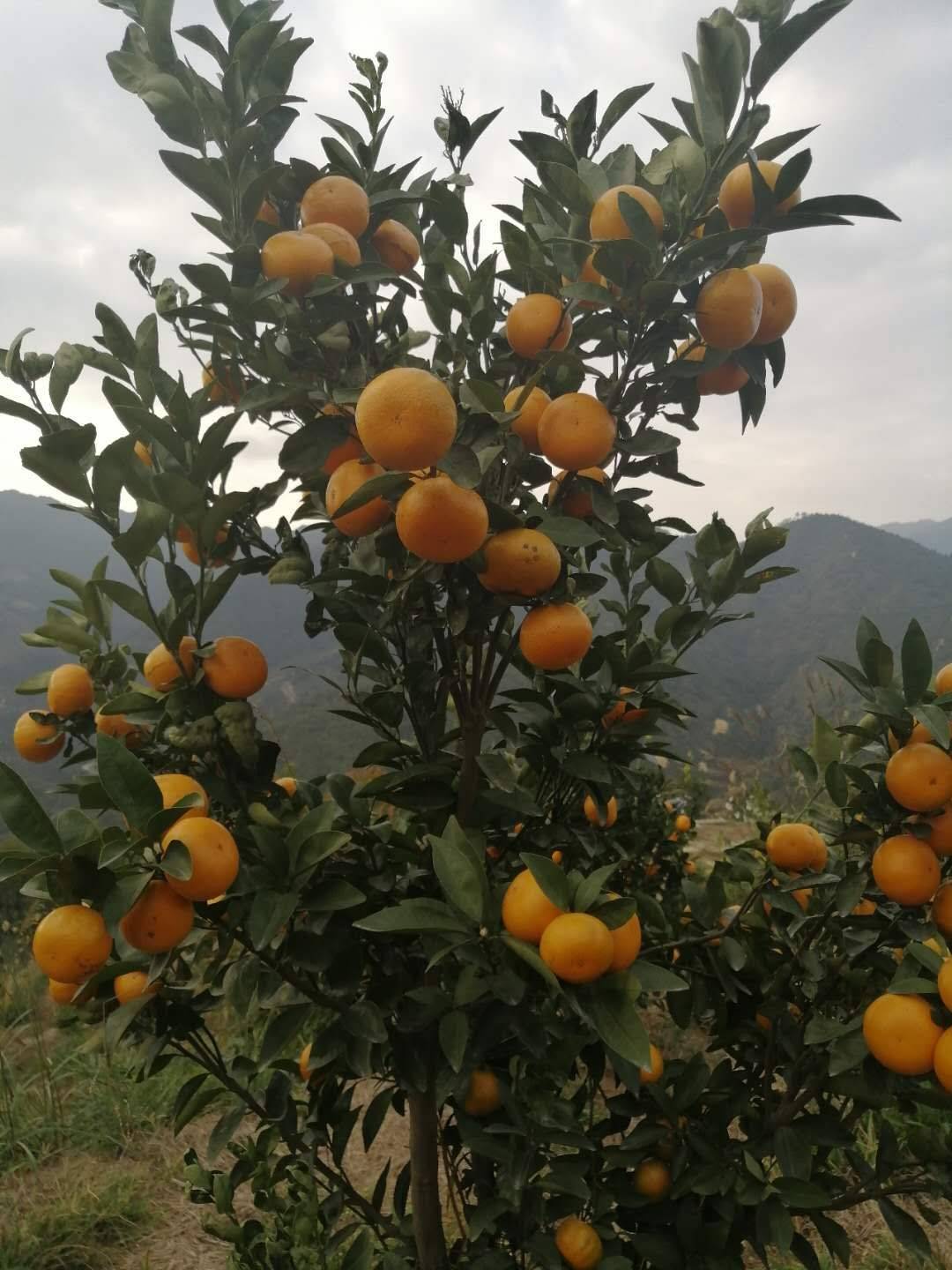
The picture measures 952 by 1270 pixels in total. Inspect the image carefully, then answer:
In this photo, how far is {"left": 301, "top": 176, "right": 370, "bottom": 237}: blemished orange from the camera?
1.14 m

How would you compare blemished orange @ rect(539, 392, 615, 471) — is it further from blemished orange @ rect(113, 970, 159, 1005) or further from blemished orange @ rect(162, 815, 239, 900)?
blemished orange @ rect(113, 970, 159, 1005)

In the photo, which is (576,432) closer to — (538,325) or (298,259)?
(538,325)

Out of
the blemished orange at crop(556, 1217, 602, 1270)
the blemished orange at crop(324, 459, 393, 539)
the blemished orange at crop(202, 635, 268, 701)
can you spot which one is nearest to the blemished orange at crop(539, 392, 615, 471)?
the blemished orange at crop(324, 459, 393, 539)

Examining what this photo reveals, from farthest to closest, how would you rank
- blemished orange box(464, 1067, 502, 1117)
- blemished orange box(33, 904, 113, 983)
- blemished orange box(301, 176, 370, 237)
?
1. blemished orange box(464, 1067, 502, 1117)
2. blemished orange box(301, 176, 370, 237)
3. blemished orange box(33, 904, 113, 983)

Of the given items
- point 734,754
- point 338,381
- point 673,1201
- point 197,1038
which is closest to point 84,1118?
point 197,1038

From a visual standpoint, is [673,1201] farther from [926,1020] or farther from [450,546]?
[450,546]

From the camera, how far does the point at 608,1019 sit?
89 cm

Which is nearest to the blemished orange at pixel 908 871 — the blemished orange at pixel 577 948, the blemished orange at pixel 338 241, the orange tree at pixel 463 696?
the orange tree at pixel 463 696

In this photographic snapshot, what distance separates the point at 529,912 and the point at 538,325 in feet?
2.66

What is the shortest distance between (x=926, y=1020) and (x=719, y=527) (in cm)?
76

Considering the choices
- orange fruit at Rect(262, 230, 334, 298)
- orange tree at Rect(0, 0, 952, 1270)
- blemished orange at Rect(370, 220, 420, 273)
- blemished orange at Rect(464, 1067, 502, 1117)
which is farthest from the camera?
blemished orange at Rect(464, 1067, 502, 1117)

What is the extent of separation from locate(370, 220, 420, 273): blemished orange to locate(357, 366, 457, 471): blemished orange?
48cm

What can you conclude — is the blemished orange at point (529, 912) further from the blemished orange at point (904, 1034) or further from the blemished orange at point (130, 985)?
the blemished orange at point (130, 985)

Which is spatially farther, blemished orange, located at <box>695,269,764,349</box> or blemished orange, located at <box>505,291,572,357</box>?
blemished orange, located at <box>505,291,572,357</box>
